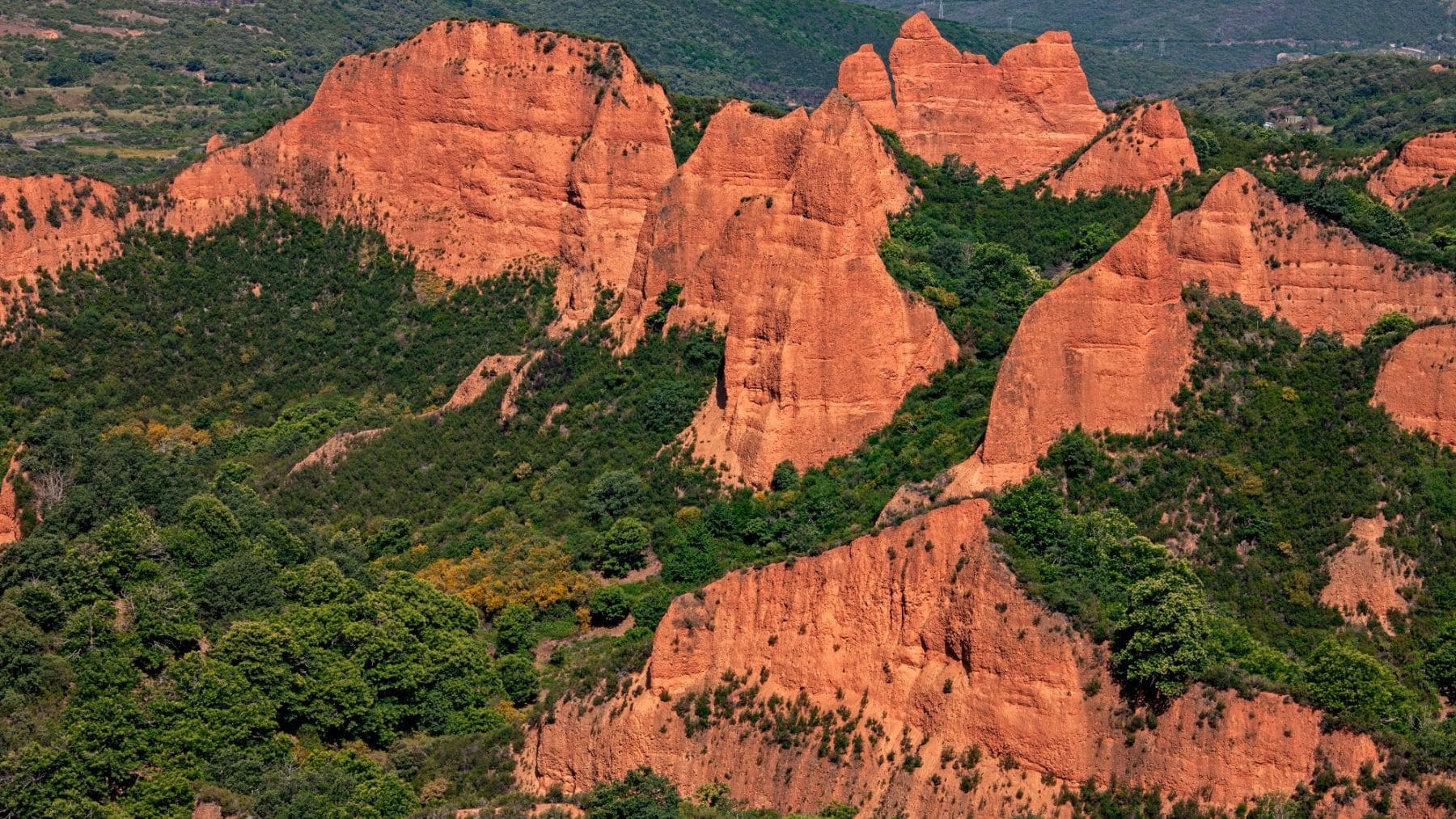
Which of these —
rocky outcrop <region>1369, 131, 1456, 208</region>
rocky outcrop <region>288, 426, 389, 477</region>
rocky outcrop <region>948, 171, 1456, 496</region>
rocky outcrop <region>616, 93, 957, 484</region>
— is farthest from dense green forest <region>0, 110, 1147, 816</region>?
rocky outcrop <region>1369, 131, 1456, 208</region>

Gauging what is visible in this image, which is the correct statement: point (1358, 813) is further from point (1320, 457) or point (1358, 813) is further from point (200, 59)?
point (200, 59)

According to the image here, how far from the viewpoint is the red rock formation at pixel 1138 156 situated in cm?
8519

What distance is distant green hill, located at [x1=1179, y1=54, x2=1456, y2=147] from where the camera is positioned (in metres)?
132

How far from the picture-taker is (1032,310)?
188ft

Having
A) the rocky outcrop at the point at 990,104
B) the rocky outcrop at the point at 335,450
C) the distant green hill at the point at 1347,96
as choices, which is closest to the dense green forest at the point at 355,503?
the rocky outcrop at the point at 335,450

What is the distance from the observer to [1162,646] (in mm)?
42844

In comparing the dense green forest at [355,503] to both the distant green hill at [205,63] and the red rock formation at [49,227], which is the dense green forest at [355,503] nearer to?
the red rock formation at [49,227]

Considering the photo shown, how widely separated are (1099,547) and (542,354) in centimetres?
2892

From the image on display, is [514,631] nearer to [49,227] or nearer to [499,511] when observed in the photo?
[499,511]

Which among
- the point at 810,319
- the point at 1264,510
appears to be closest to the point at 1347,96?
the point at 810,319

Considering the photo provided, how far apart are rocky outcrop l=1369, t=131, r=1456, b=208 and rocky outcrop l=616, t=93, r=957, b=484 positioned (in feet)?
76.6

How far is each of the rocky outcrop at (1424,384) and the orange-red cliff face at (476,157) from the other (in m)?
30.8

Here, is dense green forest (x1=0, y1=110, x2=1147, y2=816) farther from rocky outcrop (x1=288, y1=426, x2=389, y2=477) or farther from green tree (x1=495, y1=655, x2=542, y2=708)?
rocky outcrop (x1=288, y1=426, x2=389, y2=477)

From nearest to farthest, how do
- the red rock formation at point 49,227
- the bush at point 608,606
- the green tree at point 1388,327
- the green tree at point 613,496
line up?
the bush at point 608,606, the green tree at point 1388,327, the green tree at point 613,496, the red rock formation at point 49,227
